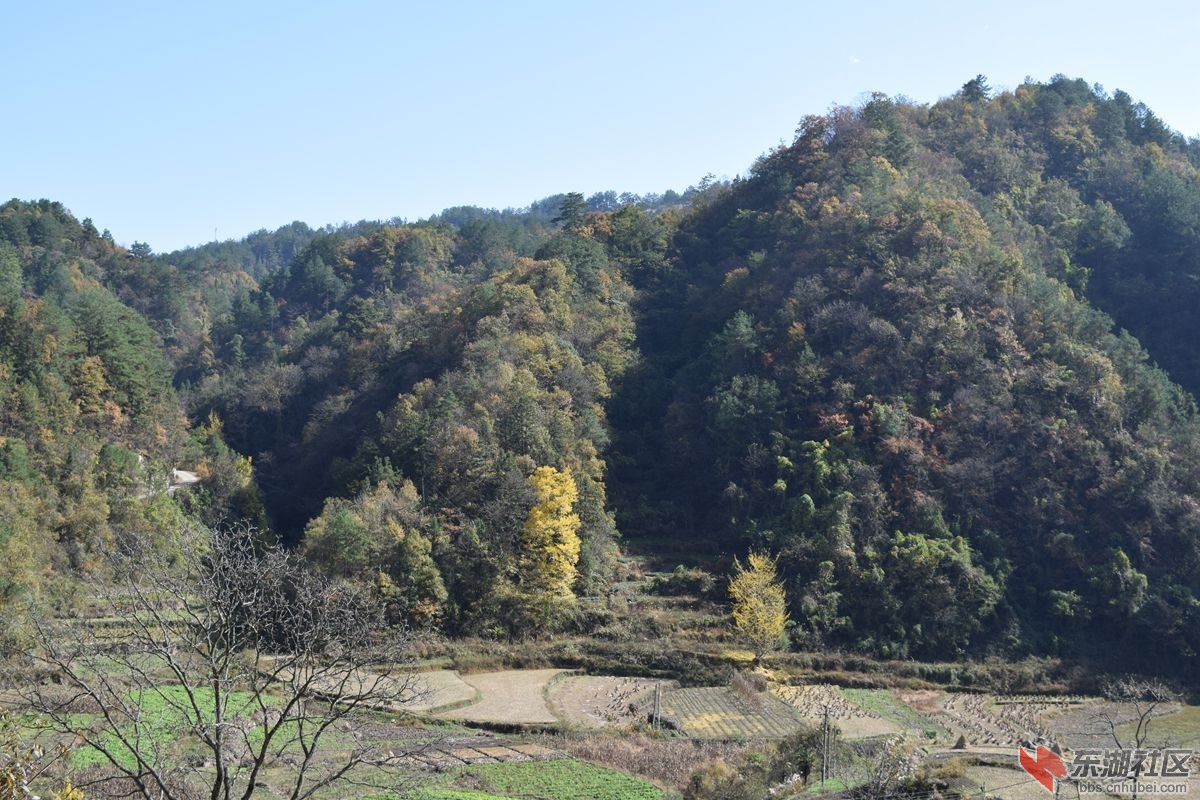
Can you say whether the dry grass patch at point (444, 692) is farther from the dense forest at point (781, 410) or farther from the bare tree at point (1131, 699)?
the bare tree at point (1131, 699)

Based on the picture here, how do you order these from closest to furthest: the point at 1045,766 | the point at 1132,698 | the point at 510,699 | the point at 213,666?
the point at 213,666 < the point at 1045,766 < the point at 510,699 < the point at 1132,698

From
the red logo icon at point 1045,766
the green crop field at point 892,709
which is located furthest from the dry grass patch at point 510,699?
the red logo icon at point 1045,766

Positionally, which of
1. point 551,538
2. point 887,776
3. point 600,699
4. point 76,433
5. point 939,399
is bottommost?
point 600,699

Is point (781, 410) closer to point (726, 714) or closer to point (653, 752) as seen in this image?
point (726, 714)

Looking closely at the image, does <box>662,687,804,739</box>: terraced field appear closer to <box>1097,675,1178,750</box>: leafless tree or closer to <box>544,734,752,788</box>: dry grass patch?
<box>544,734,752,788</box>: dry grass patch

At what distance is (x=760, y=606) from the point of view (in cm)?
3512

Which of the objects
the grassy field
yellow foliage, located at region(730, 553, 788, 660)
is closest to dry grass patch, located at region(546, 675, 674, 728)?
yellow foliage, located at region(730, 553, 788, 660)

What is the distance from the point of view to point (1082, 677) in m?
34.1

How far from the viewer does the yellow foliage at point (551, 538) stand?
122 feet

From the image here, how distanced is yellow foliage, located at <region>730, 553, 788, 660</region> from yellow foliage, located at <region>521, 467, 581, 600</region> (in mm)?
6743

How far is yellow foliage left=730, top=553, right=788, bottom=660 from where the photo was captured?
34.8 meters

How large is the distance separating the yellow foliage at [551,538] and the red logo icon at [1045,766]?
69.9 feet

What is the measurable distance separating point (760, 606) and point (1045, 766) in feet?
58.0

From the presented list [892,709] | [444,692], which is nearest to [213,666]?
[444,692]
